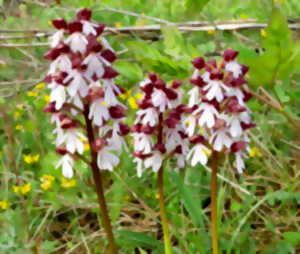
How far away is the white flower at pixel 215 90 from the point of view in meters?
1.38

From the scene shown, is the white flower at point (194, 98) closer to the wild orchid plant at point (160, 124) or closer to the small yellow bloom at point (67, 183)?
the wild orchid plant at point (160, 124)

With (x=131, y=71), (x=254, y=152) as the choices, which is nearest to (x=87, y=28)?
(x=131, y=71)

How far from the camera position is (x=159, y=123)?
1528 millimetres

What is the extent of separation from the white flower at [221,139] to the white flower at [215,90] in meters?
0.11

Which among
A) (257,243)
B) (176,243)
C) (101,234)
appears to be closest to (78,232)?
(101,234)

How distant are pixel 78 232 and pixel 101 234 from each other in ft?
0.63

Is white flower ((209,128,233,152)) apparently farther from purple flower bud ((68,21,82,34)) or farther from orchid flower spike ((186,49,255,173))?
purple flower bud ((68,21,82,34))

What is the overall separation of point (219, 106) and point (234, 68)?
5.0 inches

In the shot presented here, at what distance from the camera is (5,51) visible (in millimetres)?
3635

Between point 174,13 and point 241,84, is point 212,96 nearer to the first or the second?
point 241,84

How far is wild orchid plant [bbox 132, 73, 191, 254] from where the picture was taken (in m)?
1.48

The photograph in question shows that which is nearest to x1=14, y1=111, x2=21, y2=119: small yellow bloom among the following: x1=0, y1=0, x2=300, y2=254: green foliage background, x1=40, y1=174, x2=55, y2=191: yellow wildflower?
x1=0, y1=0, x2=300, y2=254: green foliage background

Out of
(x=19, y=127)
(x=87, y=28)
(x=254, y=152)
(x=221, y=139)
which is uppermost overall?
(x=87, y=28)

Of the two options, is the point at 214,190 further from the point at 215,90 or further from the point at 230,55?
the point at 230,55
